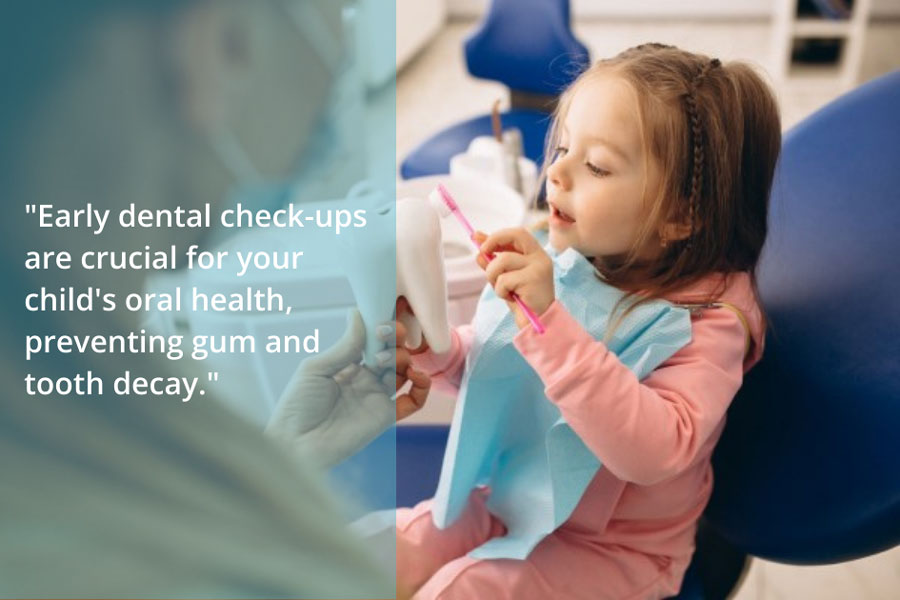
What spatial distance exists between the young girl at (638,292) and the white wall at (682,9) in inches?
175

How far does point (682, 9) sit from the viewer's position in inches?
201

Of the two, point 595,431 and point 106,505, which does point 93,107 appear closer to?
point 106,505

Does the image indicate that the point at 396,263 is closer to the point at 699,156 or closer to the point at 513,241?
the point at 513,241

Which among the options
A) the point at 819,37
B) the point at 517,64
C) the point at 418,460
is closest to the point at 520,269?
the point at 418,460

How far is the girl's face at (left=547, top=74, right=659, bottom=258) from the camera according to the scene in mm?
783

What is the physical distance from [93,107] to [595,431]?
0.46 m

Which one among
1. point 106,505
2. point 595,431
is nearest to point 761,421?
point 595,431

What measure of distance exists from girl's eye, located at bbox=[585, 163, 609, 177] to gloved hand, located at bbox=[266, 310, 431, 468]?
202 mm

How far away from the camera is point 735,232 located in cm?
83

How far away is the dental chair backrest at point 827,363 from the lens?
2.65ft

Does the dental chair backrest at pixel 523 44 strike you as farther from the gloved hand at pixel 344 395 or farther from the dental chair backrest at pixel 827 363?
the gloved hand at pixel 344 395

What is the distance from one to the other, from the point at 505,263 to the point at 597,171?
0.40 feet

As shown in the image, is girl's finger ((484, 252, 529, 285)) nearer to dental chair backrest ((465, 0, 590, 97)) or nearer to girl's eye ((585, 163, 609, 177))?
girl's eye ((585, 163, 609, 177))
